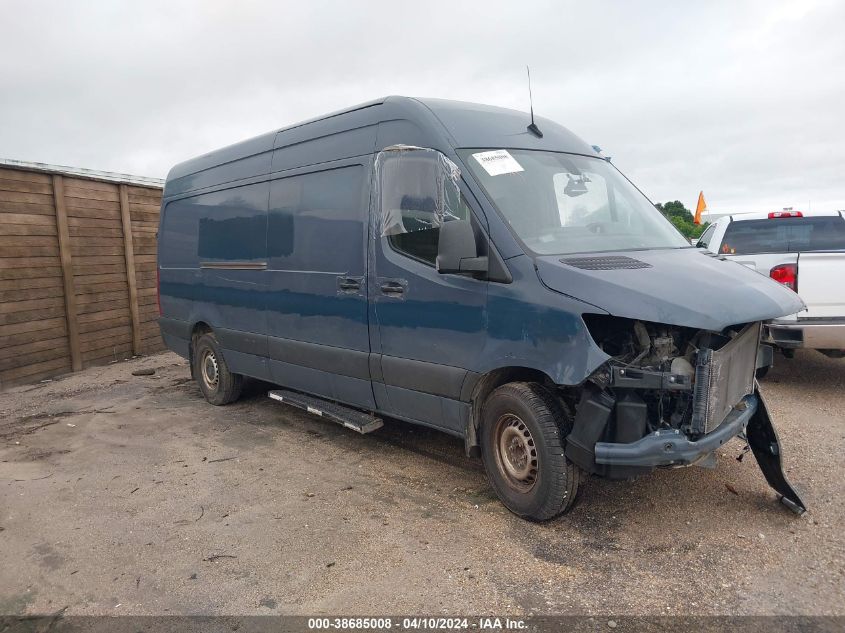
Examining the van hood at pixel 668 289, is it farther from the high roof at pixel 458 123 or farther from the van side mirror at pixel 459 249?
the high roof at pixel 458 123

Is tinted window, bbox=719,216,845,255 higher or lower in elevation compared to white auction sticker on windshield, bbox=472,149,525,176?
lower

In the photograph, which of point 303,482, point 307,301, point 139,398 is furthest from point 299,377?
point 139,398

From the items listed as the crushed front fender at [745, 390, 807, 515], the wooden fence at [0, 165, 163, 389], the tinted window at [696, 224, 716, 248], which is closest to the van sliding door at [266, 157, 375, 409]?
the crushed front fender at [745, 390, 807, 515]

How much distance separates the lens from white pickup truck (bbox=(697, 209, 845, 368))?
20.0 ft

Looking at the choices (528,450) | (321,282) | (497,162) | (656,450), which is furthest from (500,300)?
(321,282)

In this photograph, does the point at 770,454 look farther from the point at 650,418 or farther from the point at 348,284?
the point at 348,284

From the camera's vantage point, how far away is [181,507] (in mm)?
4266

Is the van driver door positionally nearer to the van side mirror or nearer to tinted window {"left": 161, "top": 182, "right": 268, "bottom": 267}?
the van side mirror

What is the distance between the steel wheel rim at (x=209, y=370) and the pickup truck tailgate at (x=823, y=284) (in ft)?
19.7

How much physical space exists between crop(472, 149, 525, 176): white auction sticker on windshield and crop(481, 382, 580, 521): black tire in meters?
1.41

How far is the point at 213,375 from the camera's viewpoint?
22.7ft

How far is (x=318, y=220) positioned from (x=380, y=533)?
2543 mm

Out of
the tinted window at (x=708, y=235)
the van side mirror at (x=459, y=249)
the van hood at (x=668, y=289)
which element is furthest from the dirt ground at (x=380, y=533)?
the tinted window at (x=708, y=235)

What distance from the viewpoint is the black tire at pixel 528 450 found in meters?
3.57
